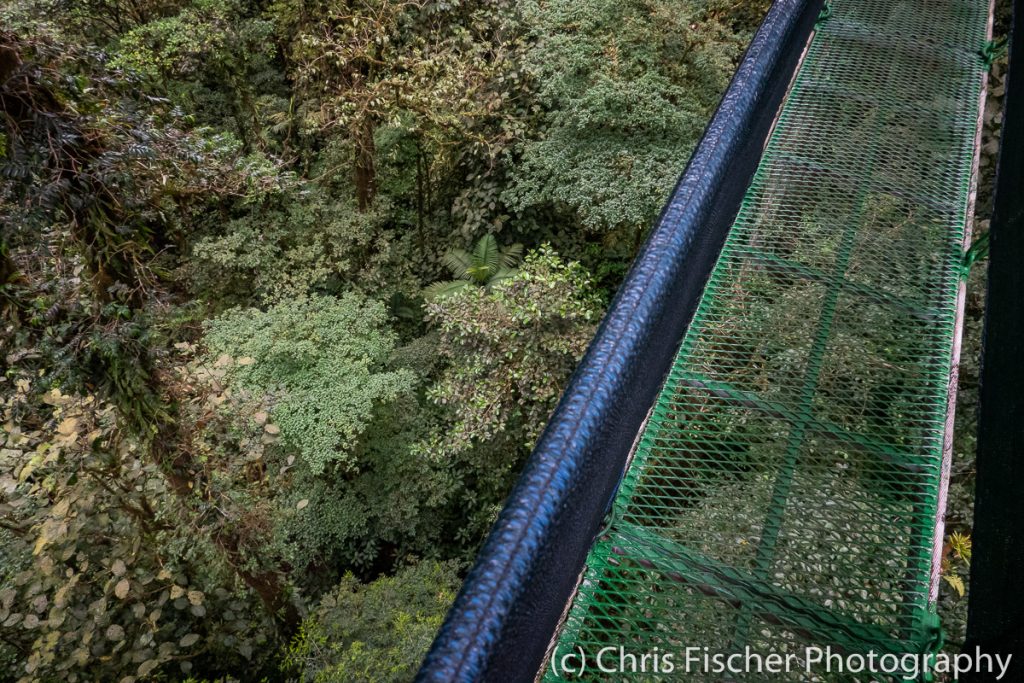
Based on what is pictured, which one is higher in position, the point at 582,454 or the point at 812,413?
the point at 582,454

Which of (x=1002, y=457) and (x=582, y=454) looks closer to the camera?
(x=582, y=454)

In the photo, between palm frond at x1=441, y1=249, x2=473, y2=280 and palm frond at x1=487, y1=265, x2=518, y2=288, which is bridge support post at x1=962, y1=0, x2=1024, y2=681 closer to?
palm frond at x1=487, y1=265, x2=518, y2=288

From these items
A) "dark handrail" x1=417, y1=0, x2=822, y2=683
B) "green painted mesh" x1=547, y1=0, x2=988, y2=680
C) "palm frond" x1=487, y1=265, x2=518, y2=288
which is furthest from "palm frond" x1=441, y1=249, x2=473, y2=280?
"dark handrail" x1=417, y1=0, x2=822, y2=683

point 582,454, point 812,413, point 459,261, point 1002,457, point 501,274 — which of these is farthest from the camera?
point 459,261

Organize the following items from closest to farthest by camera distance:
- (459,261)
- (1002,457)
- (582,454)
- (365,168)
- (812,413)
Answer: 1. (582,454)
2. (1002,457)
3. (812,413)
4. (459,261)
5. (365,168)

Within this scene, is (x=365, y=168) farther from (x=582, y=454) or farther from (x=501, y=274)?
(x=582, y=454)

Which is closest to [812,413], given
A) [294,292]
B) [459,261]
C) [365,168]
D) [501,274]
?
[501,274]

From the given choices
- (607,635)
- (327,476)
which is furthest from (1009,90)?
(327,476)

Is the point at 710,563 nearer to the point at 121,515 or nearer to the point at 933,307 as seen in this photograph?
the point at 933,307

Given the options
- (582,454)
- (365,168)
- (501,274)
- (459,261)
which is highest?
(582,454)
